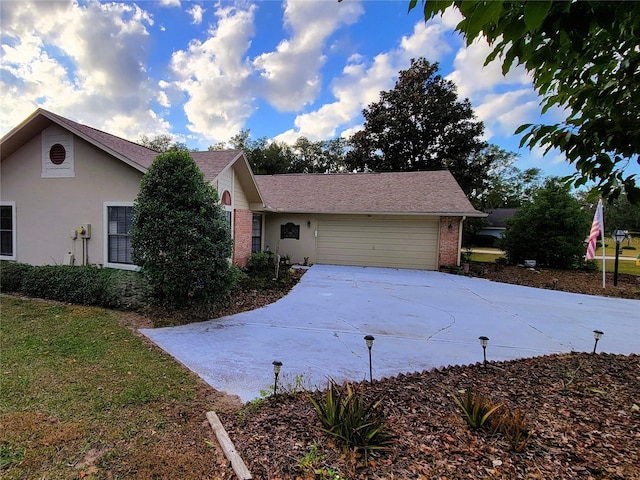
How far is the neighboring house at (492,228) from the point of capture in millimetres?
31906

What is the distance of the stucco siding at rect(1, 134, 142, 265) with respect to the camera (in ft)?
27.1

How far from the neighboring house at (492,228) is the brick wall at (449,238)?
20.5 meters

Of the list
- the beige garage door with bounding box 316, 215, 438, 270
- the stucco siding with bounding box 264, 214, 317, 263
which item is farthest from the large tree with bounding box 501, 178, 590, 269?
the stucco siding with bounding box 264, 214, 317, 263

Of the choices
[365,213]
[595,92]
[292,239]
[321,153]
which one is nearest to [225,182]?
[292,239]

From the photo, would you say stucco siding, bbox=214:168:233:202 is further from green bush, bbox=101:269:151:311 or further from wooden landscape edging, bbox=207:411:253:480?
wooden landscape edging, bbox=207:411:253:480

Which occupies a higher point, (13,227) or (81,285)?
(13,227)

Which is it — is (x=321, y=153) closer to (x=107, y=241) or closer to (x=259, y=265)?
(x=259, y=265)

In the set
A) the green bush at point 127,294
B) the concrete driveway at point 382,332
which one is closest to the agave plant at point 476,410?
the concrete driveway at point 382,332

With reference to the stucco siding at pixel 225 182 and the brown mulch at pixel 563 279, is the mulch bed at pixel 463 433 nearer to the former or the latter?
the stucco siding at pixel 225 182

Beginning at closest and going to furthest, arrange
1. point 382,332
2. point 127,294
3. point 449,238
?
1. point 382,332
2. point 127,294
3. point 449,238

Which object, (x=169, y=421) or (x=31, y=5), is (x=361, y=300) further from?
(x=31, y=5)

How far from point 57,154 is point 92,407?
27.4 feet

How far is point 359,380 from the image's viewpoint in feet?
12.9

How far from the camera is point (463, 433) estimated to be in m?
2.68
